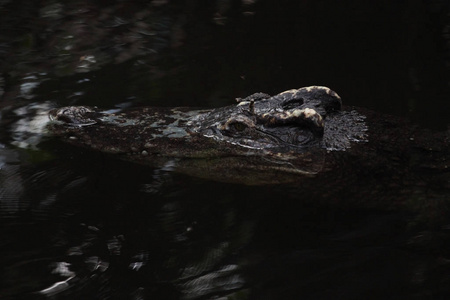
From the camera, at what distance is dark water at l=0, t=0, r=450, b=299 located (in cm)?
262

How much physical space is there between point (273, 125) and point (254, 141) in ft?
0.52

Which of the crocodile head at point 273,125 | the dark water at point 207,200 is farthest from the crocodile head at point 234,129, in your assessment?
the dark water at point 207,200

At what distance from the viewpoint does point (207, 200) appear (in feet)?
10.7

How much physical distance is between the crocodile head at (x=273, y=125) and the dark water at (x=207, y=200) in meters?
0.30

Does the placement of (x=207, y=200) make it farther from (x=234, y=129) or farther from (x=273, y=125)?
(x=273, y=125)

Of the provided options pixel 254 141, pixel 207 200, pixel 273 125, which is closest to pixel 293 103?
pixel 273 125

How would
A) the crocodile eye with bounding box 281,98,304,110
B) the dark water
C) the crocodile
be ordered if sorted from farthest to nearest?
the crocodile eye with bounding box 281,98,304,110 < the crocodile < the dark water

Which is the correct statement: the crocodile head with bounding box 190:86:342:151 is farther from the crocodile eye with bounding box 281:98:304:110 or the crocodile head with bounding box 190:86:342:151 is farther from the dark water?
the dark water

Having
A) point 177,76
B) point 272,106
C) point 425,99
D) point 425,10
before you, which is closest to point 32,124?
point 177,76

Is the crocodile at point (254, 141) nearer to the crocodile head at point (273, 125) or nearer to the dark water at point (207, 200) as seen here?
the crocodile head at point (273, 125)

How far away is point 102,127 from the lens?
3.58 meters

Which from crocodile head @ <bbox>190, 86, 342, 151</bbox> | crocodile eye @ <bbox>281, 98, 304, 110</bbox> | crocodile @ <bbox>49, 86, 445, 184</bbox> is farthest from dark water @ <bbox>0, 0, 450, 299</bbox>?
crocodile eye @ <bbox>281, 98, 304, 110</bbox>

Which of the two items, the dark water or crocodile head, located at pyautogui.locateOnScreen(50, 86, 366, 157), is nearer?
the dark water

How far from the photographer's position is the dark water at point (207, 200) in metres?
2.62
